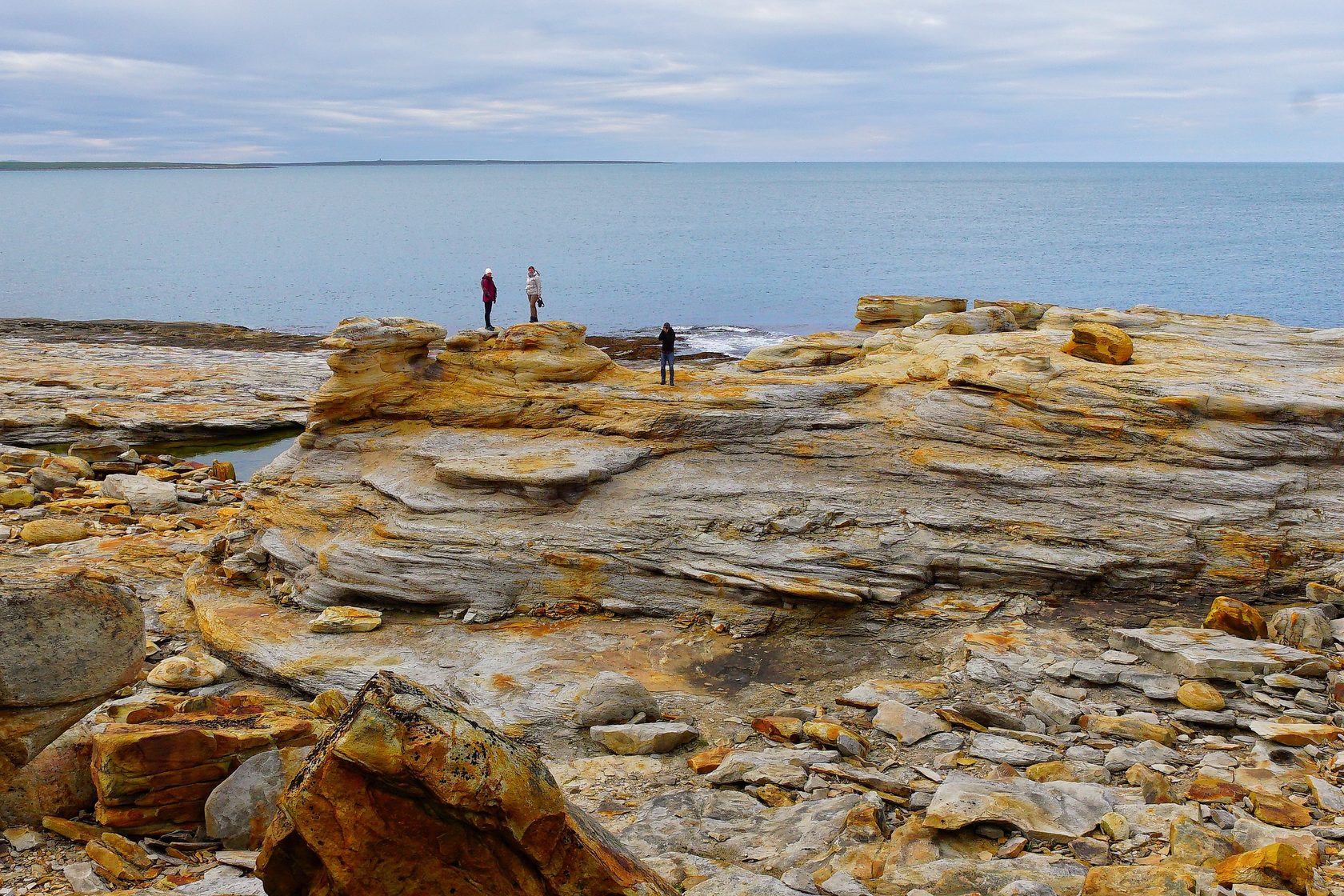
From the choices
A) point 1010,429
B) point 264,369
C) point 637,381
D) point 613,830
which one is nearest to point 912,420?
point 1010,429

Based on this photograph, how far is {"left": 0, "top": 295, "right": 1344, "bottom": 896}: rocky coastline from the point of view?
34.0 feet

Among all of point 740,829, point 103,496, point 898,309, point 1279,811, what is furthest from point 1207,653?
point 103,496

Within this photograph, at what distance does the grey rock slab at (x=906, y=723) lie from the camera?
15.3 metres

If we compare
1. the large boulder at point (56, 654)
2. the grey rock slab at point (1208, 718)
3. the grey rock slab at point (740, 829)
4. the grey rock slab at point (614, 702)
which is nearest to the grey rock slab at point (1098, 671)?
the grey rock slab at point (1208, 718)

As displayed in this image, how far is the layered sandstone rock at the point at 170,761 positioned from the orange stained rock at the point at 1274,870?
33.5 feet

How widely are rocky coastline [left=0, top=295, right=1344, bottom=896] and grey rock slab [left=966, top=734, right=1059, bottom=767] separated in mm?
57

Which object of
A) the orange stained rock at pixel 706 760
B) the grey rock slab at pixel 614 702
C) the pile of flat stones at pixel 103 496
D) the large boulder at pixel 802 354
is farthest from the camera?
the large boulder at pixel 802 354

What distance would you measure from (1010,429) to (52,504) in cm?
2601

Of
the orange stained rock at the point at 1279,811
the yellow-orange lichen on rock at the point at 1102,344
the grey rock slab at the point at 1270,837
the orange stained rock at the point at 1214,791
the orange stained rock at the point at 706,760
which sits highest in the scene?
the yellow-orange lichen on rock at the point at 1102,344

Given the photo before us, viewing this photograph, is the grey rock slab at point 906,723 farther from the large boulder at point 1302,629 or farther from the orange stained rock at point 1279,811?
the large boulder at point 1302,629

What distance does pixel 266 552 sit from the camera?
905 inches

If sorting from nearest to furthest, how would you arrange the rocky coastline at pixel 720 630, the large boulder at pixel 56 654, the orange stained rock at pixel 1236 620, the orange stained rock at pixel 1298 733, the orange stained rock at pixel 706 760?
the rocky coastline at pixel 720 630
the large boulder at pixel 56 654
the orange stained rock at pixel 1298 733
the orange stained rock at pixel 706 760
the orange stained rock at pixel 1236 620

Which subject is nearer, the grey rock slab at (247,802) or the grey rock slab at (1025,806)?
the grey rock slab at (247,802)

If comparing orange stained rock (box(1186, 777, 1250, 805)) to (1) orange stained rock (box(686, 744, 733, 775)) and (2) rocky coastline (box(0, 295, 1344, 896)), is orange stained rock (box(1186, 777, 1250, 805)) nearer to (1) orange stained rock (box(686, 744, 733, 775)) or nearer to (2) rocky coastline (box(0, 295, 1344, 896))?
(2) rocky coastline (box(0, 295, 1344, 896))
